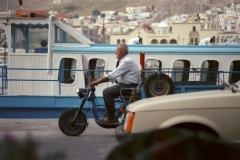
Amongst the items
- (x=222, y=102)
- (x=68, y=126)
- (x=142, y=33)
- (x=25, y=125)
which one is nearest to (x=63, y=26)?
(x=25, y=125)

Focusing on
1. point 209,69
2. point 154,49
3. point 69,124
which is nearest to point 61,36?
point 154,49

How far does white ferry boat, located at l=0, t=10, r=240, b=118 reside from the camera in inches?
616

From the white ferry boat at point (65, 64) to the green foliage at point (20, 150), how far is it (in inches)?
Result: 481

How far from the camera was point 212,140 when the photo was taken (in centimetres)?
267

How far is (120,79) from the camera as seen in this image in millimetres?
11211

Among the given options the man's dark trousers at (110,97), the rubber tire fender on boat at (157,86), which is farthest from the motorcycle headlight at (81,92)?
the rubber tire fender on boat at (157,86)

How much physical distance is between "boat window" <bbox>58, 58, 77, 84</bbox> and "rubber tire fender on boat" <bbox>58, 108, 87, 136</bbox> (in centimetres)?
560

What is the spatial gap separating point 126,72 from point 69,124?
152cm

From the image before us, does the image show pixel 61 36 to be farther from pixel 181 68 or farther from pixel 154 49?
pixel 181 68

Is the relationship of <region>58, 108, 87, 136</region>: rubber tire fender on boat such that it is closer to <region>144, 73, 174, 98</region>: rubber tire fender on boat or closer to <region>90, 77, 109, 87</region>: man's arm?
<region>90, 77, 109, 87</region>: man's arm

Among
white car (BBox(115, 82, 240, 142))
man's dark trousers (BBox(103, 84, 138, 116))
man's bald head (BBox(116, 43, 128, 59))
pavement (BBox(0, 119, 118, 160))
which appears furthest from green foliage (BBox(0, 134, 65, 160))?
man's bald head (BBox(116, 43, 128, 59))

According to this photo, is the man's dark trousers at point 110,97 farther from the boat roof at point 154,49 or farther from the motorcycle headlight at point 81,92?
the boat roof at point 154,49

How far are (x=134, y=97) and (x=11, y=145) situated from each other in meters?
8.60

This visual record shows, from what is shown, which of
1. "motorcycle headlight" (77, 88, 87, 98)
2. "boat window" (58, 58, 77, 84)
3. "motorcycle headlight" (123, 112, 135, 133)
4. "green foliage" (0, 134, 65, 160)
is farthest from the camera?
"boat window" (58, 58, 77, 84)
